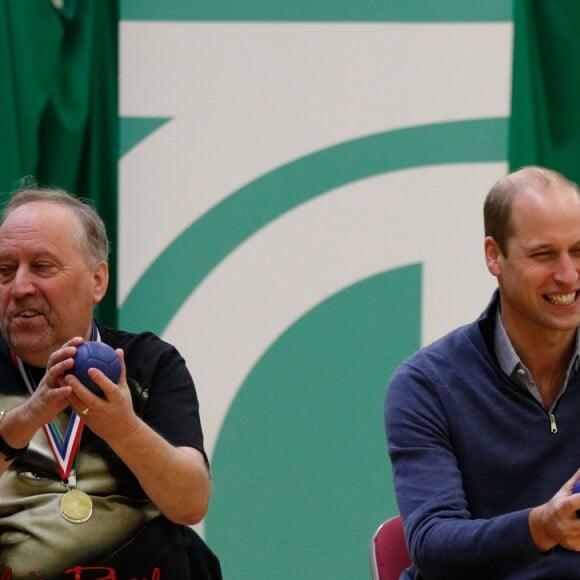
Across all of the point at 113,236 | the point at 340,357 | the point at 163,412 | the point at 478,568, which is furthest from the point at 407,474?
the point at 113,236

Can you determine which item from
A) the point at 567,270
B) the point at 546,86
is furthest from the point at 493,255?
the point at 546,86

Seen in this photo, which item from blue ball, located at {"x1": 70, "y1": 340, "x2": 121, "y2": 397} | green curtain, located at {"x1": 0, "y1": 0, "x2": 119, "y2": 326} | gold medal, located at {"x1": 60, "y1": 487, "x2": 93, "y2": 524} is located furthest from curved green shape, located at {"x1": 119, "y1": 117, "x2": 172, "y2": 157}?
blue ball, located at {"x1": 70, "y1": 340, "x2": 121, "y2": 397}

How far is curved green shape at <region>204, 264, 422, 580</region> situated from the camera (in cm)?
446

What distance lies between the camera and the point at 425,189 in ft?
14.5

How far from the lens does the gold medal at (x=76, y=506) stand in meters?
2.67

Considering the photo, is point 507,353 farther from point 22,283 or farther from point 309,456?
point 309,456

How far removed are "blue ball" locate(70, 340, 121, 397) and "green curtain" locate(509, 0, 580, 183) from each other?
2339mm

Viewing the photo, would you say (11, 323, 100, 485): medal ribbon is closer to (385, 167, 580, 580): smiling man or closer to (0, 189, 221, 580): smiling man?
(0, 189, 221, 580): smiling man

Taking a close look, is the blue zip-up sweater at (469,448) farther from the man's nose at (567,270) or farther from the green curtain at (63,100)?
the green curtain at (63,100)

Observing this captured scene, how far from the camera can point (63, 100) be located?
14.5 ft

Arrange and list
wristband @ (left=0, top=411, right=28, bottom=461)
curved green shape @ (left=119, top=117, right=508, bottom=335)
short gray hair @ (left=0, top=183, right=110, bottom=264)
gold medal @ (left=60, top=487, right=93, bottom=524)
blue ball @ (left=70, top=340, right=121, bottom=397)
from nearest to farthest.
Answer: blue ball @ (left=70, top=340, right=121, bottom=397), wristband @ (left=0, top=411, right=28, bottom=461), gold medal @ (left=60, top=487, right=93, bottom=524), short gray hair @ (left=0, top=183, right=110, bottom=264), curved green shape @ (left=119, top=117, right=508, bottom=335)

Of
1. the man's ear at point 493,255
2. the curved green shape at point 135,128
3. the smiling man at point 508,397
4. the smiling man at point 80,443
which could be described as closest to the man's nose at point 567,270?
the smiling man at point 508,397

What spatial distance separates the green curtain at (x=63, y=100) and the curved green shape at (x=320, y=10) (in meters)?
0.18

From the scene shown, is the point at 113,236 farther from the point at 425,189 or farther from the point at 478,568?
the point at 478,568
